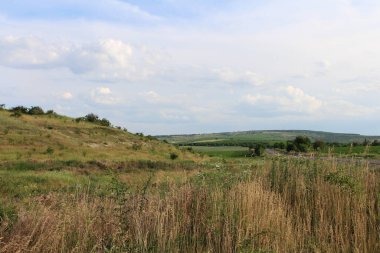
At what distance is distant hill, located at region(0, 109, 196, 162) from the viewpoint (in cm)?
3878

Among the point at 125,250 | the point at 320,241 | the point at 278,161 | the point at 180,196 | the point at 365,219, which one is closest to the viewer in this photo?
the point at 125,250

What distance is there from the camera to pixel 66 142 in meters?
A: 44.8

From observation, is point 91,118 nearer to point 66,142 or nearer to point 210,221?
point 66,142

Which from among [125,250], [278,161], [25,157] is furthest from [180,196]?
[25,157]

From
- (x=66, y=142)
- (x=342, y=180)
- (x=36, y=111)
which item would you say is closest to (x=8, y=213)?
(x=342, y=180)

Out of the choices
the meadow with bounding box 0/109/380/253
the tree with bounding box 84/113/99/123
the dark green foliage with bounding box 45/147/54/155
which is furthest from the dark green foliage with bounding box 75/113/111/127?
the meadow with bounding box 0/109/380/253

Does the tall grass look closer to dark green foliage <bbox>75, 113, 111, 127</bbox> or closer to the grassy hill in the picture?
the grassy hill

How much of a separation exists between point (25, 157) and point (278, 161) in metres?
27.8

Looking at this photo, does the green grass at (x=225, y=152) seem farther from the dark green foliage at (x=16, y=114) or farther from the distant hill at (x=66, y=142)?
the dark green foliage at (x=16, y=114)

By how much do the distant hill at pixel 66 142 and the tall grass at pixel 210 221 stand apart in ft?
90.0

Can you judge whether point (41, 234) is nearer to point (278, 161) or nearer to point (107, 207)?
point (107, 207)

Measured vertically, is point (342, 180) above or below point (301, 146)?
below

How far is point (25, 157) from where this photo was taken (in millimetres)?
35562

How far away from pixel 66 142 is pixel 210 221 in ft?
128
